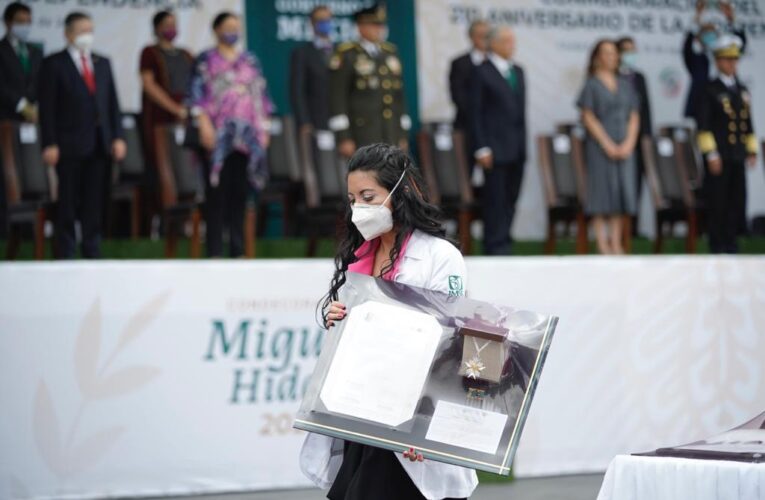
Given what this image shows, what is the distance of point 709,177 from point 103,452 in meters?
5.23

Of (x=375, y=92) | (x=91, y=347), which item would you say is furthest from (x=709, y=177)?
(x=91, y=347)

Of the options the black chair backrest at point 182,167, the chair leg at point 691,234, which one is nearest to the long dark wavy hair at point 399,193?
the black chair backrest at point 182,167

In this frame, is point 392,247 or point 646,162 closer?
point 392,247

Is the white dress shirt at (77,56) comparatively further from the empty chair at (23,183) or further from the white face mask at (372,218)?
the white face mask at (372,218)

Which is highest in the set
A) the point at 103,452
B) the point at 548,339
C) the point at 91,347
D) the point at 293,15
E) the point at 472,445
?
the point at 293,15

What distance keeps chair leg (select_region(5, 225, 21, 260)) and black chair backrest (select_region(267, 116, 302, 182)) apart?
203cm

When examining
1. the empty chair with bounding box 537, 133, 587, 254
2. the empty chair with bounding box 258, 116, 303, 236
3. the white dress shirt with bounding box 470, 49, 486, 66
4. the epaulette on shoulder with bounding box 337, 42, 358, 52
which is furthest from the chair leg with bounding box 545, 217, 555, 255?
the epaulette on shoulder with bounding box 337, 42, 358, 52

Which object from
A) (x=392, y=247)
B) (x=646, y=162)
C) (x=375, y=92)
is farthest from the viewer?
(x=646, y=162)

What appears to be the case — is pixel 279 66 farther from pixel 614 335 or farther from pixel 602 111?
pixel 614 335

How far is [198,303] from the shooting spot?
18.5 feet

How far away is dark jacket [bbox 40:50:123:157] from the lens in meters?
7.21

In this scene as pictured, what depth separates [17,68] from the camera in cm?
818

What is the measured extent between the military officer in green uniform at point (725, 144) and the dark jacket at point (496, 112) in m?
1.52

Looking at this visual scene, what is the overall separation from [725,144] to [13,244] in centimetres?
501
